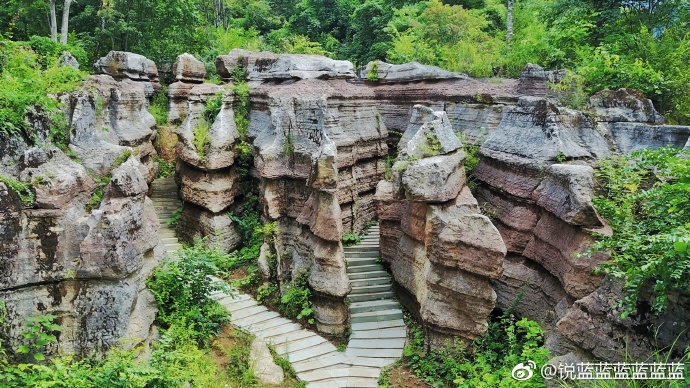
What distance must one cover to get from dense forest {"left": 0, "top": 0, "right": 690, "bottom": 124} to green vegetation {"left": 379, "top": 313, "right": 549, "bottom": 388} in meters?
6.75

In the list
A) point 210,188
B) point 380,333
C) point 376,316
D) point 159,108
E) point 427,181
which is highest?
point 159,108

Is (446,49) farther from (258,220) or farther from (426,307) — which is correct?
(426,307)

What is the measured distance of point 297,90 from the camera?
14.9m

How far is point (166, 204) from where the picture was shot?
55.5 ft

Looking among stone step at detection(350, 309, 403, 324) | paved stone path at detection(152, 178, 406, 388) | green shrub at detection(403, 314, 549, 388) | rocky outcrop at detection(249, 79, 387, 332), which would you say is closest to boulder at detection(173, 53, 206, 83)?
rocky outcrop at detection(249, 79, 387, 332)

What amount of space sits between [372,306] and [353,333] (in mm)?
981

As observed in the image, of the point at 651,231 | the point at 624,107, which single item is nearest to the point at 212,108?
the point at 624,107

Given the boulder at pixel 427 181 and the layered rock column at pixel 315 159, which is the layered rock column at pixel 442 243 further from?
the layered rock column at pixel 315 159

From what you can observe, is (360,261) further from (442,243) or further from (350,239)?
(442,243)

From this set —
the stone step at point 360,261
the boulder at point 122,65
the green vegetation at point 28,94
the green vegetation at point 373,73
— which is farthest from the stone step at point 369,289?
the boulder at point 122,65

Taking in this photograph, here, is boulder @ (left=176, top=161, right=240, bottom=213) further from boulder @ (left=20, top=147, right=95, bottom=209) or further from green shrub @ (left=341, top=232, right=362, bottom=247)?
boulder @ (left=20, top=147, right=95, bottom=209)

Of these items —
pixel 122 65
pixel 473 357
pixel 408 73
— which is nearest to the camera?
pixel 473 357

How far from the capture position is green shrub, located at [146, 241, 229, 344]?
9.94 meters

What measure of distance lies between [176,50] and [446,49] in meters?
13.9
